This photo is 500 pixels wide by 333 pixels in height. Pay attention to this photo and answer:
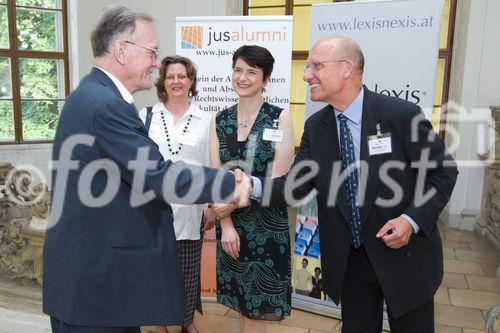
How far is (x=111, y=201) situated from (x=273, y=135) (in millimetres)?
962

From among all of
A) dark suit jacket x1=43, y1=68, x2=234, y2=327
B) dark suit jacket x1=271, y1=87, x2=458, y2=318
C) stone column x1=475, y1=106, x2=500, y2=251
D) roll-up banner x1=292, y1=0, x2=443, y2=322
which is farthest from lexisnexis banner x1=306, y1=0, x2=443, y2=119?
stone column x1=475, y1=106, x2=500, y2=251

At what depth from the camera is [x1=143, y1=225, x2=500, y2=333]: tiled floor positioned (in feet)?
9.58

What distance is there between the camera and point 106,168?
1.37m

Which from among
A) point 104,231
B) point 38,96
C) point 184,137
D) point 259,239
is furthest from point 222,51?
point 38,96

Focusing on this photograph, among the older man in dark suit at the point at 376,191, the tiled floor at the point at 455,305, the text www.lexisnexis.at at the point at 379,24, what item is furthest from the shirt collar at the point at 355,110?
the tiled floor at the point at 455,305

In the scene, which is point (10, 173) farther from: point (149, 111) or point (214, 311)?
point (214, 311)

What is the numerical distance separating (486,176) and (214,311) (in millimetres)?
3747

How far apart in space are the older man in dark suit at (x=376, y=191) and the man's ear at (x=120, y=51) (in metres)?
0.68

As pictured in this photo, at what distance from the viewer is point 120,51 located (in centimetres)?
143

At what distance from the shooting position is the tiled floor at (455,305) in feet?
9.58

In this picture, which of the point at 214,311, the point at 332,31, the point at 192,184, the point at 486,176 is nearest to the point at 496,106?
the point at 486,176

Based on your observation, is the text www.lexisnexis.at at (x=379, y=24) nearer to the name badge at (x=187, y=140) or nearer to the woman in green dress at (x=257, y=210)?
the woman in green dress at (x=257, y=210)

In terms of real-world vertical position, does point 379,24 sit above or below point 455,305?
above

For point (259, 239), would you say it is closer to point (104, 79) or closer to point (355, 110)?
point (355, 110)
